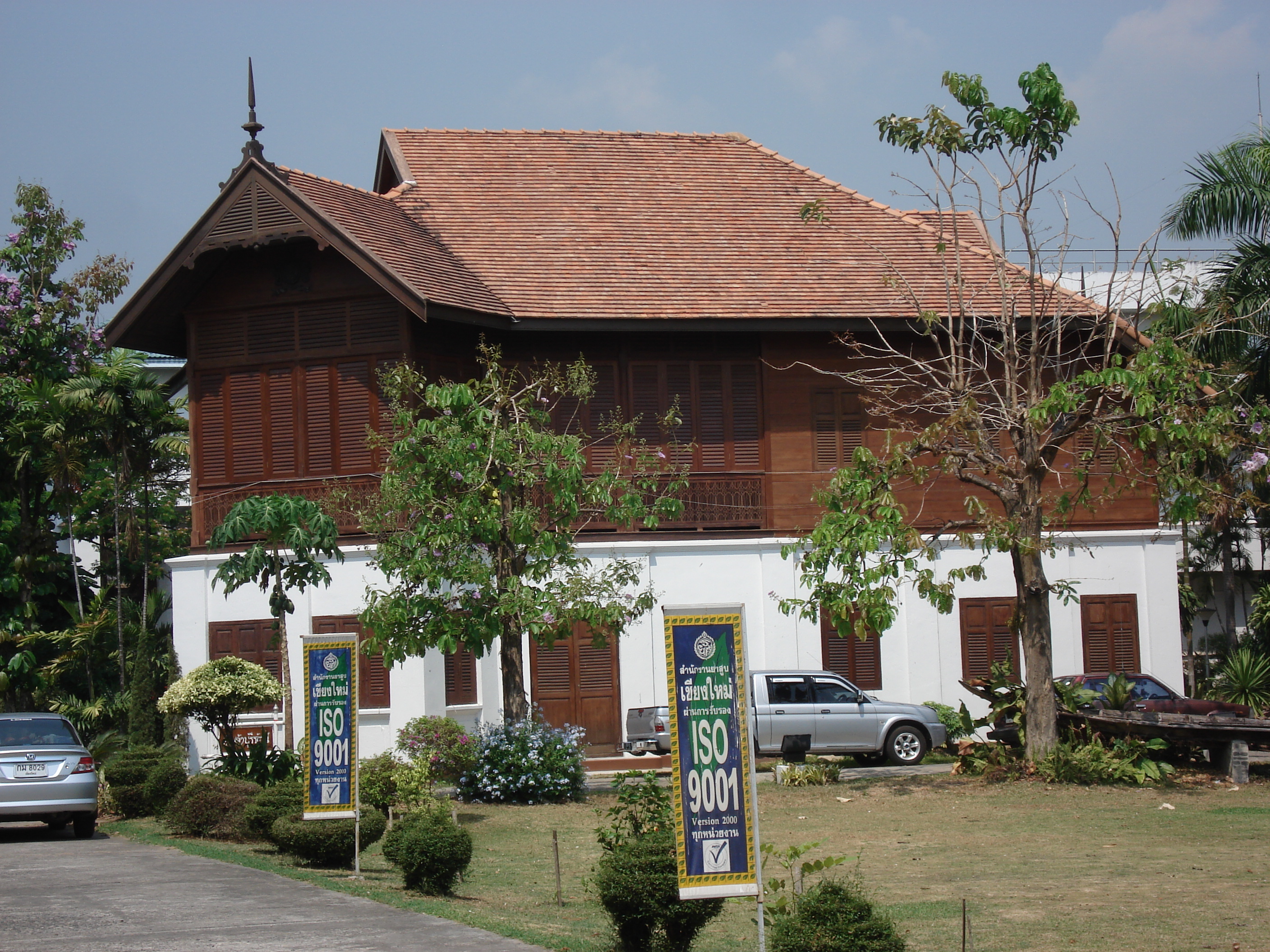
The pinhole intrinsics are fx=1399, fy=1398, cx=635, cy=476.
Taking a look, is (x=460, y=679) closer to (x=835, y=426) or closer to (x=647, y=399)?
(x=647, y=399)

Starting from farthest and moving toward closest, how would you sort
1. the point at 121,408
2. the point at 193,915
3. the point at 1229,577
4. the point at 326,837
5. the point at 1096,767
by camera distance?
the point at 1229,577, the point at 121,408, the point at 1096,767, the point at 326,837, the point at 193,915

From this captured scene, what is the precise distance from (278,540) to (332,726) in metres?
4.94

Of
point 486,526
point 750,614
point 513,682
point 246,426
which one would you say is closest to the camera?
point 486,526

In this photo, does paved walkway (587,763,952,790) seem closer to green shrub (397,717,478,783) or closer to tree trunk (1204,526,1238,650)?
green shrub (397,717,478,783)

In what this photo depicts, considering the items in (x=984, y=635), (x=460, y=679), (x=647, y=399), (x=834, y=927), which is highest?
(x=647, y=399)

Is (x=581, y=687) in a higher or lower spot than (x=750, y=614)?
lower

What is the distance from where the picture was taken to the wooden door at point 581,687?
2178 cm

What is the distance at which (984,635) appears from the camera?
2280cm

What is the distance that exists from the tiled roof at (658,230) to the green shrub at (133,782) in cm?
799

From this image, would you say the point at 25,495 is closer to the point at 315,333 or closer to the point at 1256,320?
the point at 315,333

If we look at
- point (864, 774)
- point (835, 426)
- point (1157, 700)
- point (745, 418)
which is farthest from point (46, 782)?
point (1157, 700)

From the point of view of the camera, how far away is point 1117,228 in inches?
680

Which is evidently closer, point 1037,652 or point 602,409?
point 1037,652

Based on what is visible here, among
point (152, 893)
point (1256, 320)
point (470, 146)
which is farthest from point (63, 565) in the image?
point (1256, 320)
